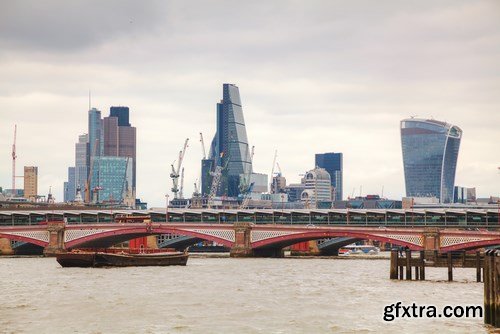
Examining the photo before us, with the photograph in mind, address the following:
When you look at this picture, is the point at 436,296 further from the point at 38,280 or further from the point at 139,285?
the point at 38,280

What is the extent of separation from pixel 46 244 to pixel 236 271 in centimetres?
5802

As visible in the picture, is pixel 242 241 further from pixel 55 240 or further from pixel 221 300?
pixel 221 300

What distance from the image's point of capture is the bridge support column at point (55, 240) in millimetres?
160500

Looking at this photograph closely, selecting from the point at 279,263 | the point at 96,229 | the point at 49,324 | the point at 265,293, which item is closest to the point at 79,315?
the point at 49,324

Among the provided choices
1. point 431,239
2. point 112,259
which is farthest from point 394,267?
point 431,239

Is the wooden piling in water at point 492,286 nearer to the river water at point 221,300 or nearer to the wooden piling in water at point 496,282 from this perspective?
the wooden piling in water at point 496,282

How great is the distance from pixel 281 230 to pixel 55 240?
38457 millimetres

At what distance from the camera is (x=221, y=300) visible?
7875cm

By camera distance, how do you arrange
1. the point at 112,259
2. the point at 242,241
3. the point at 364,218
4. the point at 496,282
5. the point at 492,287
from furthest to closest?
the point at 364,218 < the point at 242,241 < the point at 112,259 < the point at 492,287 < the point at 496,282

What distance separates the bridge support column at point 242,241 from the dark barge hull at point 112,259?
88.5 feet

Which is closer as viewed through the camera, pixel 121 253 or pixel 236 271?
pixel 236 271

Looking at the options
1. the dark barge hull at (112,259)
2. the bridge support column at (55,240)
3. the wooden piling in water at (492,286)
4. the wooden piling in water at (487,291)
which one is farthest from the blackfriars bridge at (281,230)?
the wooden piling in water at (492,286)

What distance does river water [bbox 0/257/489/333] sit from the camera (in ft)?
206

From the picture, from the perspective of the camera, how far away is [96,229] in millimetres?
158875
